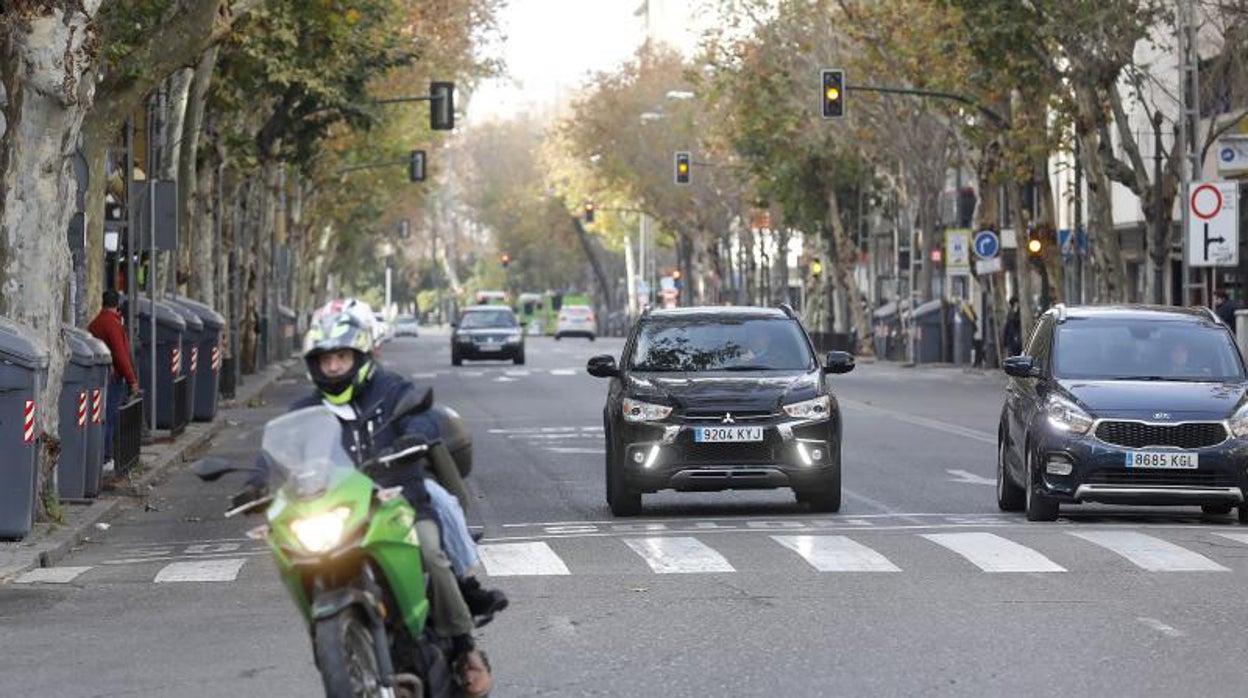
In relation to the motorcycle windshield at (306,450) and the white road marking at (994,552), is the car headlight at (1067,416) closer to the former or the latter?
the white road marking at (994,552)

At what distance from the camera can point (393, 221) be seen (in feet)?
392

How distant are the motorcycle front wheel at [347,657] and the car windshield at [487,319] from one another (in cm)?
6453

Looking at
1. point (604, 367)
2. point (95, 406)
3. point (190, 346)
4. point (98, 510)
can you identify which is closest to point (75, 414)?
point (95, 406)

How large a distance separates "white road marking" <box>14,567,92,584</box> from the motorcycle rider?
8.13 metres

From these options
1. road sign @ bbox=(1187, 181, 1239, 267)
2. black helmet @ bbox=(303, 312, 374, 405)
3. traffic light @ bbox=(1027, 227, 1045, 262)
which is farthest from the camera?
traffic light @ bbox=(1027, 227, 1045, 262)

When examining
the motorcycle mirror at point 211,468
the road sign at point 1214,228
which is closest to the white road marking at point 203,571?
the motorcycle mirror at point 211,468

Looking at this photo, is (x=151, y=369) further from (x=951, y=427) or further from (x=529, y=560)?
(x=529, y=560)

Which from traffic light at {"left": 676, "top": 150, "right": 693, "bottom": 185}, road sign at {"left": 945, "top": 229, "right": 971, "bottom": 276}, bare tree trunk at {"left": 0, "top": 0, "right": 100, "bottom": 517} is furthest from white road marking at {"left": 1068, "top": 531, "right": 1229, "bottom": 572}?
traffic light at {"left": 676, "top": 150, "right": 693, "bottom": 185}

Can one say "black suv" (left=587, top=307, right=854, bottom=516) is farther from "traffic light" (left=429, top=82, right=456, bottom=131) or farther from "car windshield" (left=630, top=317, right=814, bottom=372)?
"traffic light" (left=429, top=82, right=456, bottom=131)

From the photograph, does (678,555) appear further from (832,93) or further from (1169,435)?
(832,93)

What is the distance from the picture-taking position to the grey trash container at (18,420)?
19156 mm

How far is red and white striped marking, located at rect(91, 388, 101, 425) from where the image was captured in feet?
75.7

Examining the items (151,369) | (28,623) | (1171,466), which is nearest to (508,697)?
(28,623)

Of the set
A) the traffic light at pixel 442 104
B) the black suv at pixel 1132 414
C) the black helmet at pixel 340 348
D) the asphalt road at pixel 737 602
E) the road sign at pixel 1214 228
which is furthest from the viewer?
the traffic light at pixel 442 104
